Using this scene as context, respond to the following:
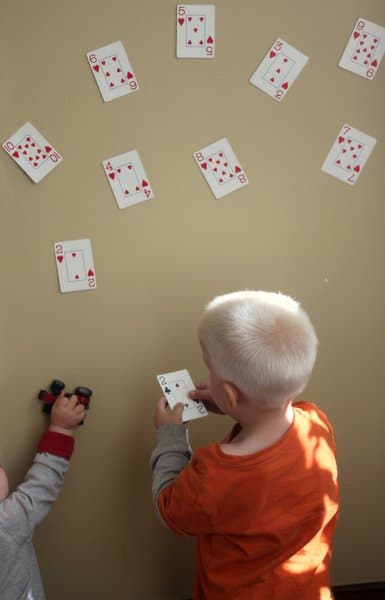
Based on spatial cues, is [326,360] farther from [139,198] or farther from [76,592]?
[76,592]

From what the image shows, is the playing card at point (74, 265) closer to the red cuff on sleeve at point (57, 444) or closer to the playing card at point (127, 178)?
the playing card at point (127, 178)

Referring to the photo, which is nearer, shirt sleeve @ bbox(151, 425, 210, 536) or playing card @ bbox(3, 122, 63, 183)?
shirt sleeve @ bbox(151, 425, 210, 536)

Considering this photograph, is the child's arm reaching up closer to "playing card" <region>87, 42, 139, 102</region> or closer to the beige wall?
the beige wall

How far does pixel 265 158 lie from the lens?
167 centimetres

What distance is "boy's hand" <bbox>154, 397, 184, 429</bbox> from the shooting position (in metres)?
1.49

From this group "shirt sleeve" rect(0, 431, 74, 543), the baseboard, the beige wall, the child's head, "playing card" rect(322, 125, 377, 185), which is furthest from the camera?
the baseboard

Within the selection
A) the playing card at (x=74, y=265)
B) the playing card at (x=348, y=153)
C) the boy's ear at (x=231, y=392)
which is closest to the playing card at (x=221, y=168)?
the playing card at (x=348, y=153)

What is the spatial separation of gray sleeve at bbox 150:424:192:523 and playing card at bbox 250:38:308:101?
1053 millimetres

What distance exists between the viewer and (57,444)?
5.28 feet

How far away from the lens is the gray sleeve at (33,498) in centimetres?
146

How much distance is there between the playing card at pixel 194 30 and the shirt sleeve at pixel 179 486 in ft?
3.67

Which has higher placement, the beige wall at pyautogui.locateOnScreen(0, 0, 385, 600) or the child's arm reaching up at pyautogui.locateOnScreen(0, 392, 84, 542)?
the beige wall at pyautogui.locateOnScreen(0, 0, 385, 600)

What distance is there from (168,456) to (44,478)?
42cm

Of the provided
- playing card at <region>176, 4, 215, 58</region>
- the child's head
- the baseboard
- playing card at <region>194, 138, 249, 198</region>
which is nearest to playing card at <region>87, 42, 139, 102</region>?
playing card at <region>176, 4, 215, 58</region>
